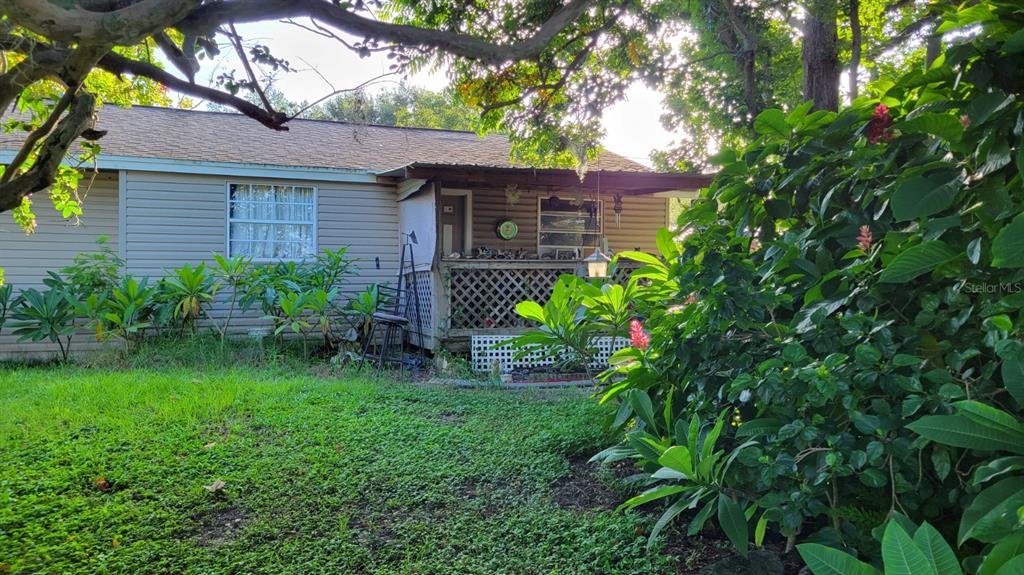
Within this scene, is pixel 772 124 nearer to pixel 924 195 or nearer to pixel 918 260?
pixel 924 195

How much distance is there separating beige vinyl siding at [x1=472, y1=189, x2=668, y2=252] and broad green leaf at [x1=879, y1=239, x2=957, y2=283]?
1039cm

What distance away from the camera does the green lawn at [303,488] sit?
9.36 ft

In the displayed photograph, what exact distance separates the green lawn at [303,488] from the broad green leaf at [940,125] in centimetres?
195

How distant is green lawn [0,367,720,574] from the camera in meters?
2.85

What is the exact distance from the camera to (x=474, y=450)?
14.5 feet

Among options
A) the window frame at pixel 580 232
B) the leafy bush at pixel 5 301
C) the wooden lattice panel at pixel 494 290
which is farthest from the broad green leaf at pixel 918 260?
the leafy bush at pixel 5 301

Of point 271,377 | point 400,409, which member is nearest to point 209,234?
point 271,377

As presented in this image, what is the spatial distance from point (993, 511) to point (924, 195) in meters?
0.86

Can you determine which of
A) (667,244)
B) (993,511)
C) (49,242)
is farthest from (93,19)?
(49,242)

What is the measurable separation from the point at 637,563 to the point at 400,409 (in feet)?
11.3

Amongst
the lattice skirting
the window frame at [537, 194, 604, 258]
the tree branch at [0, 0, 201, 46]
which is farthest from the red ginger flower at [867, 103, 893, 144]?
the window frame at [537, 194, 604, 258]

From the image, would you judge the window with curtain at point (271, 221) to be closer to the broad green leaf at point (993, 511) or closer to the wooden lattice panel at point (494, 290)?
the wooden lattice panel at point (494, 290)

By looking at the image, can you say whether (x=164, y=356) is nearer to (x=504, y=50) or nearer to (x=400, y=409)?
(x=400, y=409)

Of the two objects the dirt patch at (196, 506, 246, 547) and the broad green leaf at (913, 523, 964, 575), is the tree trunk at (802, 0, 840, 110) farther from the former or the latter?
the dirt patch at (196, 506, 246, 547)
